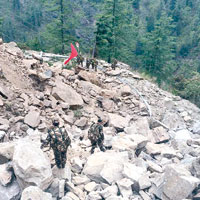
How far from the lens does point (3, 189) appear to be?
458 centimetres

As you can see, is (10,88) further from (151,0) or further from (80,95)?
(151,0)

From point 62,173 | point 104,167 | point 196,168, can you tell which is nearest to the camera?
point 62,173

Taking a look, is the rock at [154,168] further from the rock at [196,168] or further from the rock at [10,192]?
the rock at [10,192]

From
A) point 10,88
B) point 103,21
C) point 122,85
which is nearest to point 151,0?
point 103,21

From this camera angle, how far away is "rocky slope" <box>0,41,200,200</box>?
4859 mm

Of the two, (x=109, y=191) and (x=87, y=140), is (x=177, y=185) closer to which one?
(x=109, y=191)

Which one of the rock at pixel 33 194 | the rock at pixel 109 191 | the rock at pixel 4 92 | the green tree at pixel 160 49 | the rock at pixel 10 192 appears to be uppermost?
the rock at pixel 33 194

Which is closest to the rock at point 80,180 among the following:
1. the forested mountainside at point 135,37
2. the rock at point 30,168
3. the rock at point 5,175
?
the rock at point 30,168

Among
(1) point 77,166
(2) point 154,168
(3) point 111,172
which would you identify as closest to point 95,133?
(1) point 77,166

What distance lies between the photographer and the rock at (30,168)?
4508mm

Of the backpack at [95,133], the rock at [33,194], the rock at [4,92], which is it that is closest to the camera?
the rock at [33,194]

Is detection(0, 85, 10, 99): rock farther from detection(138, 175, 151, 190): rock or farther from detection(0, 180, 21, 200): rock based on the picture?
detection(138, 175, 151, 190): rock

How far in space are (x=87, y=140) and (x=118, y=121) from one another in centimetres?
225

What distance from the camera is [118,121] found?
31.4 ft
